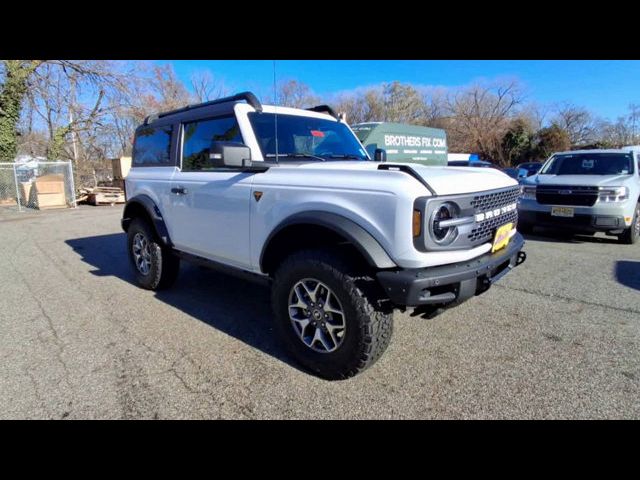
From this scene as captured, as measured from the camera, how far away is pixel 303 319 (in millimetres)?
2672

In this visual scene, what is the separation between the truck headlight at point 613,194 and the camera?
6.39m

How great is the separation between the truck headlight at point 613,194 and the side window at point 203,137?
6.55m

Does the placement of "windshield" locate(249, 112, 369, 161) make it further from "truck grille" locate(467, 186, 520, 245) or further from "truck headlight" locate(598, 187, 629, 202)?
"truck headlight" locate(598, 187, 629, 202)

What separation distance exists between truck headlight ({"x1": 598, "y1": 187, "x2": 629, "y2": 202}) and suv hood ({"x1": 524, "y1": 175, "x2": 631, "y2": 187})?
74 millimetres

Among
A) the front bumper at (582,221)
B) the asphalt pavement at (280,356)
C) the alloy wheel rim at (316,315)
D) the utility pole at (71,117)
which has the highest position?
the utility pole at (71,117)

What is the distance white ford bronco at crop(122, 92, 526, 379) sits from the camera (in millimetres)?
2188

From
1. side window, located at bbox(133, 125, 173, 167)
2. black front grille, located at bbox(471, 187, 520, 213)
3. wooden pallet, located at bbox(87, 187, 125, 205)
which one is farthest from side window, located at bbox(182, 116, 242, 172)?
wooden pallet, located at bbox(87, 187, 125, 205)

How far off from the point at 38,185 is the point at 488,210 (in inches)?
689

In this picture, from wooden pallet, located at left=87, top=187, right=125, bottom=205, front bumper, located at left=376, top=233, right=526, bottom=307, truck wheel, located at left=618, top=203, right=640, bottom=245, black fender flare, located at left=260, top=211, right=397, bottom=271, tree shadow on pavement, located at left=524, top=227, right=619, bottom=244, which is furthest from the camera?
wooden pallet, located at left=87, top=187, right=125, bottom=205

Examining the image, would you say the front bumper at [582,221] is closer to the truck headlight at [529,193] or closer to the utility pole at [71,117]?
the truck headlight at [529,193]

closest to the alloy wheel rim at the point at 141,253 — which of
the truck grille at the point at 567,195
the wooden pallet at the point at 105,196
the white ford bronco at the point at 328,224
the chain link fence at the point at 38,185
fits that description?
the white ford bronco at the point at 328,224

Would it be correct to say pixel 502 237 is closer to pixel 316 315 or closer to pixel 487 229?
pixel 487 229
